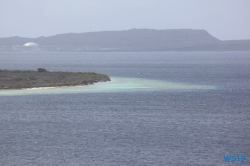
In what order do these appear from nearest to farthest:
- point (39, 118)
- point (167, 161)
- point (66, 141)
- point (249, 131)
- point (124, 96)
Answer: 1. point (167, 161)
2. point (66, 141)
3. point (249, 131)
4. point (39, 118)
5. point (124, 96)

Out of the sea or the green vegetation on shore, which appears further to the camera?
the green vegetation on shore

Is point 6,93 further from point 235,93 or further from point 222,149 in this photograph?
point 222,149

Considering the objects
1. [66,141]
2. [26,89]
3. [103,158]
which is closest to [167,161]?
[103,158]

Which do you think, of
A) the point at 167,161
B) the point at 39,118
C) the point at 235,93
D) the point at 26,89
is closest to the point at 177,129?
the point at 167,161

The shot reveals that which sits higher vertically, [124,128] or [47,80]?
[47,80]

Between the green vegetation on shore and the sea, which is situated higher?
the green vegetation on shore

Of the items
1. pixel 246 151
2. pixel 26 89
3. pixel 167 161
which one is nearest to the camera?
pixel 167 161

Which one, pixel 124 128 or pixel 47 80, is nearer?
pixel 124 128

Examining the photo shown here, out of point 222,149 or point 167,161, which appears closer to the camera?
point 167,161

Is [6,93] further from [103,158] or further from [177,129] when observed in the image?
[103,158]

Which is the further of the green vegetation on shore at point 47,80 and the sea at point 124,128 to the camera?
the green vegetation on shore at point 47,80

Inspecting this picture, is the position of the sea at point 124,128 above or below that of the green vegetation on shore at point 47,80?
below
